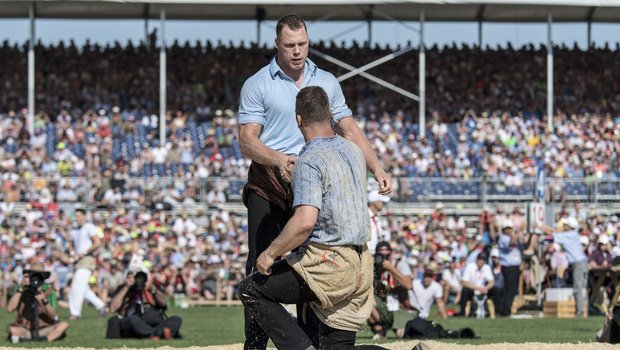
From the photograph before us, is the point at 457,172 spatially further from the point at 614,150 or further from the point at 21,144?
the point at 21,144

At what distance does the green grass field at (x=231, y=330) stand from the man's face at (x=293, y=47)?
548cm

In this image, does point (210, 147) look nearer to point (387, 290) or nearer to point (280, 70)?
point (387, 290)

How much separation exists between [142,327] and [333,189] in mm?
10034

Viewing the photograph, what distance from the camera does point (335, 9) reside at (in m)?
37.8

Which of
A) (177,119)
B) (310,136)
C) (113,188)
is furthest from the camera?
(177,119)

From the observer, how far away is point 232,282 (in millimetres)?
27641

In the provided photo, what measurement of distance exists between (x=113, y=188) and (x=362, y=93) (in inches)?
408

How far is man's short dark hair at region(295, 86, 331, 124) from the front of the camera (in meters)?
8.02

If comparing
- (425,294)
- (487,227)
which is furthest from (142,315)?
(487,227)

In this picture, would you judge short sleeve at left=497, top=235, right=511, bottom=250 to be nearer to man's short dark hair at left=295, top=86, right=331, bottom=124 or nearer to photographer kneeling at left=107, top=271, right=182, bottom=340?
photographer kneeling at left=107, top=271, right=182, bottom=340

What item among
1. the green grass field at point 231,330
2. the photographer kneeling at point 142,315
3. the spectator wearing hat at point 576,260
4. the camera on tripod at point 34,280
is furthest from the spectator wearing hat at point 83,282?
the spectator wearing hat at point 576,260

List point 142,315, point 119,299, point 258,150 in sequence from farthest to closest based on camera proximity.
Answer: point 119,299
point 142,315
point 258,150

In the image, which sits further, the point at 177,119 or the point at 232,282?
the point at 177,119

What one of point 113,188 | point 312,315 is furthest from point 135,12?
point 312,315
